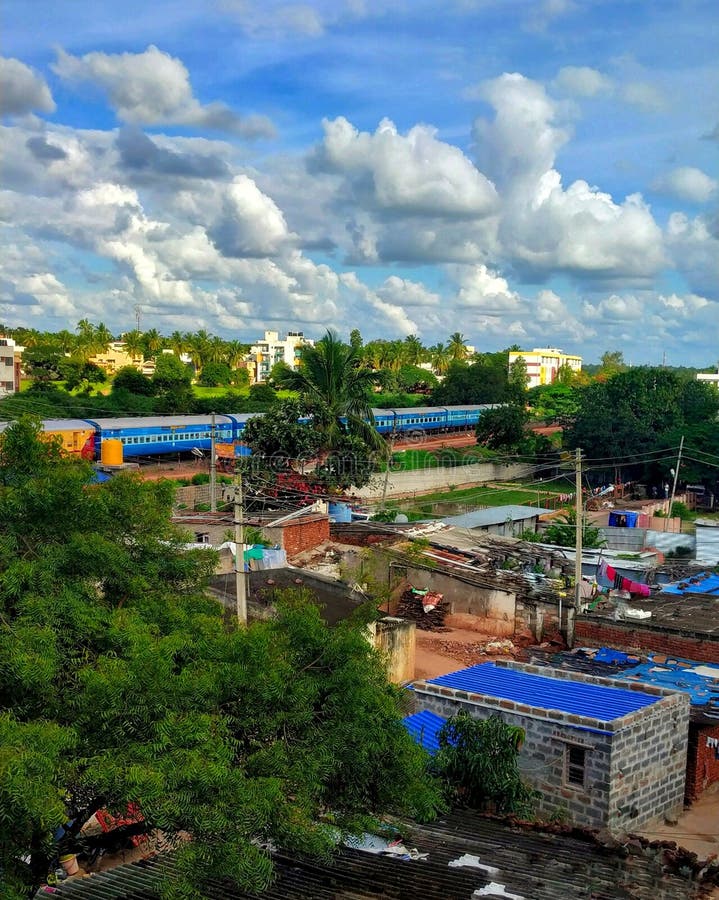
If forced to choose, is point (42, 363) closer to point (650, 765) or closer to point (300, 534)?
point (300, 534)

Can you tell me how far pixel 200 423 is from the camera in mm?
49844

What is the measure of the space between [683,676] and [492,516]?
1668 centimetres

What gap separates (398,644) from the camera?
17.8m

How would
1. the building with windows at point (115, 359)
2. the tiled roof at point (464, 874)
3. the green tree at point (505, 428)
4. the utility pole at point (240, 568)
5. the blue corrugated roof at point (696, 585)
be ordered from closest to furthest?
the tiled roof at point (464, 874), the utility pole at point (240, 568), the blue corrugated roof at point (696, 585), the green tree at point (505, 428), the building with windows at point (115, 359)

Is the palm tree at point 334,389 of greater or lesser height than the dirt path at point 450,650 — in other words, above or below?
above

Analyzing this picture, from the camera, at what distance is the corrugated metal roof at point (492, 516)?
3117 centimetres

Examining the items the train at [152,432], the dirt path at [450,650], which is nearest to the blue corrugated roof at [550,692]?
the dirt path at [450,650]

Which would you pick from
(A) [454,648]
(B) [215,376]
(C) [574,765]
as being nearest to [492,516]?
(A) [454,648]

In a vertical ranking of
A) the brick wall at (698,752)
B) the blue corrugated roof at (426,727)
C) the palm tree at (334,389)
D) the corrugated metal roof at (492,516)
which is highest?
the palm tree at (334,389)

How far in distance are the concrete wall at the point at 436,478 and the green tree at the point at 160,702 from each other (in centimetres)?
2765

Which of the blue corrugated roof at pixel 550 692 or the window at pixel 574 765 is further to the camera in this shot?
the blue corrugated roof at pixel 550 692

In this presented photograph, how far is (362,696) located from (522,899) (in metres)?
2.28

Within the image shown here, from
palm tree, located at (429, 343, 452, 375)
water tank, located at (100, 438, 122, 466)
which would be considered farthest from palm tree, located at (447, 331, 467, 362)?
water tank, located at (100, 438, 122, 466)

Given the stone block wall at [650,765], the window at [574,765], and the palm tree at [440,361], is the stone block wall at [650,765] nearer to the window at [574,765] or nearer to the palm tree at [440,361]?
the window at [574,765]
